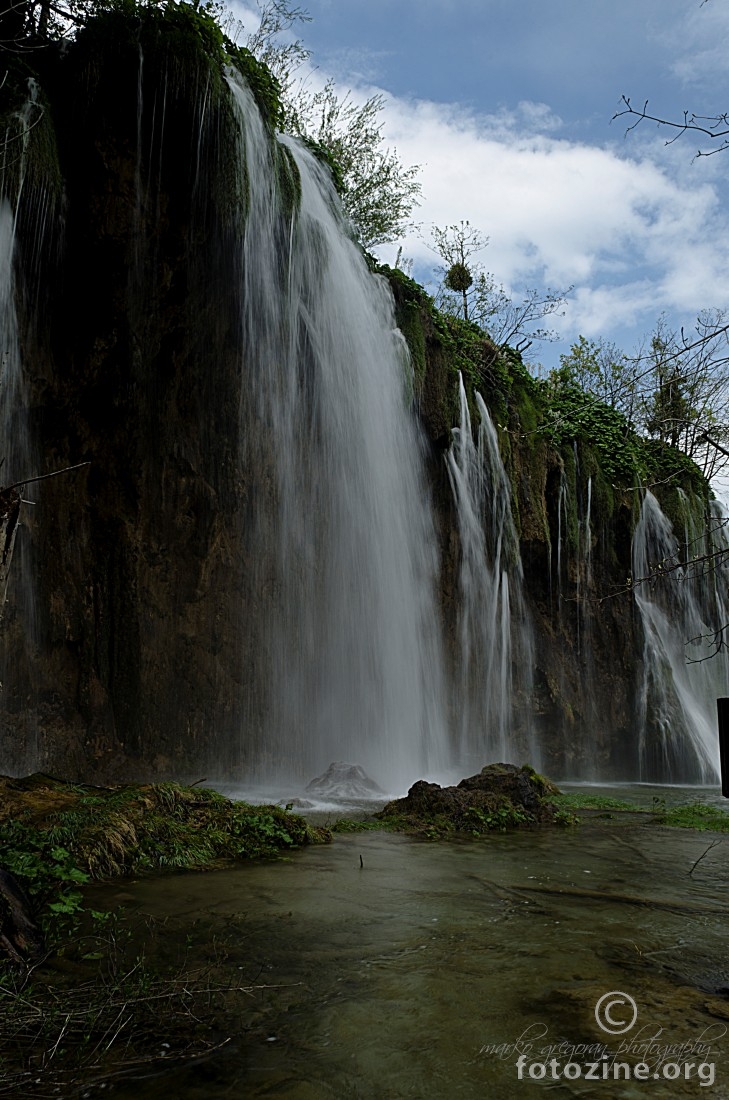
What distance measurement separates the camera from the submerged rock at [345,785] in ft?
31.5

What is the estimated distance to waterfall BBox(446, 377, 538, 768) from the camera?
1609 centimetres

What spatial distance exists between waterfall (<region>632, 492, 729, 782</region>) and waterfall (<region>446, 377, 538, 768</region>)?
11.2ft

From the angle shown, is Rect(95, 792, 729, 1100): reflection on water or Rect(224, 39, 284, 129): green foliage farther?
Rect(224, 39, 284, 129): green foliage

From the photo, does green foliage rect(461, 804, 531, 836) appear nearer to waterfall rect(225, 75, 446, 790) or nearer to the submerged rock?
the submerged rock

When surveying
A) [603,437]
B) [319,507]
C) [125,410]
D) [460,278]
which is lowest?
[319,507]

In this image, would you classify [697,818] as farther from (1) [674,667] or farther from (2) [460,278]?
(2) [460,278]

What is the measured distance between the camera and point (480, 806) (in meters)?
7.29

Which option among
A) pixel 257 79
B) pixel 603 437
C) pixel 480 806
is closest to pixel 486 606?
pixel 603 437

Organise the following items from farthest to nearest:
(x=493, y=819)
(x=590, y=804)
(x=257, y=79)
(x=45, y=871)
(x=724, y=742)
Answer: (x=257, y=79) < (x=590, y=804) < (x=493, y=819) < (x=45, y=871) < (x=724, y=742)

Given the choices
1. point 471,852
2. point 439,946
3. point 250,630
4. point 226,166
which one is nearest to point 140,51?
point 226,166

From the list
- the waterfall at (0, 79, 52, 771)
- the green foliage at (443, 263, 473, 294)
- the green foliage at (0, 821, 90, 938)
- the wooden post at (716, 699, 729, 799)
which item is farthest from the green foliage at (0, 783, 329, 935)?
the green foliage at (443, 263, 473, 294)

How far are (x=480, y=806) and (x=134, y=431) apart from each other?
710 cm

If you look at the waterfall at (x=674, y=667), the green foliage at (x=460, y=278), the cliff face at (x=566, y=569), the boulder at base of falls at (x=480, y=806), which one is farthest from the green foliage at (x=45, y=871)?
the green foliage at (x=460, y=278)

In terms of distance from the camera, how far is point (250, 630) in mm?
12328
